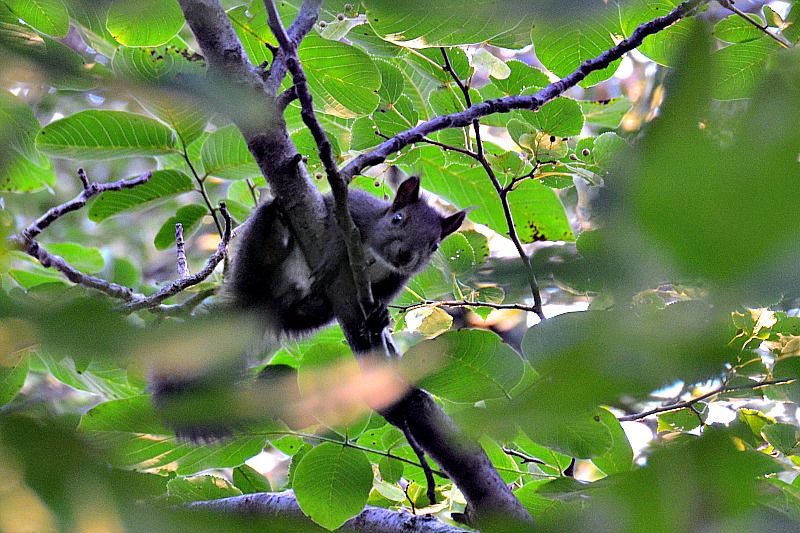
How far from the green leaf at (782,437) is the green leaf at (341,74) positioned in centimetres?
164

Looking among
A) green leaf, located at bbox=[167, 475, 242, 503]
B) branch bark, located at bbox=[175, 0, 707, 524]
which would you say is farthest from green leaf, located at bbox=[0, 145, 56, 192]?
green leaf, located at bbox=[167, 475, 242, 503]

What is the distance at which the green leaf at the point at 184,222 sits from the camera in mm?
3033

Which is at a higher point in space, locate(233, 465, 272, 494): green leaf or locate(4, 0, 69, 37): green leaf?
locate(4, 0, 69, 37): green leaf

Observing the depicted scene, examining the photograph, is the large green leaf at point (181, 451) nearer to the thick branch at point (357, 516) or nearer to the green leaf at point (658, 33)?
the thick branch at point (357, 516)

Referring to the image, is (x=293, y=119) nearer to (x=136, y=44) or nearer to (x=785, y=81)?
(x=136, y=44)

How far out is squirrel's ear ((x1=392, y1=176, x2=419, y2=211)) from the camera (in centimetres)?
362

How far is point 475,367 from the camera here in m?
1.81

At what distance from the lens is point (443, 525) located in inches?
90.4

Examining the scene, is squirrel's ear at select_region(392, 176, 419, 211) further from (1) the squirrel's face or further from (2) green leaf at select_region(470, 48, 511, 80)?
(2) green leaf at select_region(470, 48, 511, 80)

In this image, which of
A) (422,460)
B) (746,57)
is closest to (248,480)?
(422,460)

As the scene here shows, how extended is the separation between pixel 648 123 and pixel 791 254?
0.30ft

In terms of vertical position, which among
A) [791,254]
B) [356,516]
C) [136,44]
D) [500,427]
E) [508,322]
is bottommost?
[356,516]

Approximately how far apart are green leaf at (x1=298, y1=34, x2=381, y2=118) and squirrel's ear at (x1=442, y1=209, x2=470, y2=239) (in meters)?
1.20

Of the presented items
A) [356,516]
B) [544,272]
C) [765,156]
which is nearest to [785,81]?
[765,156]
